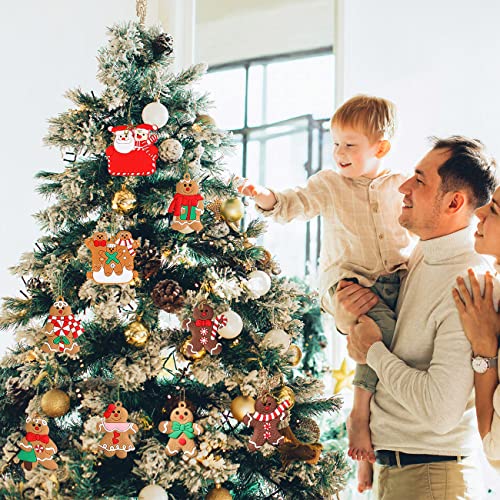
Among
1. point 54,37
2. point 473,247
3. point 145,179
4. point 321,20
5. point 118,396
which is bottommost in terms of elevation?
point 118,396

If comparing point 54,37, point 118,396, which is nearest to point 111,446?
point 118,396

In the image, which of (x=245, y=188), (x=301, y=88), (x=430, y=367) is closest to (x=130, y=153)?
(x=245, y=188)

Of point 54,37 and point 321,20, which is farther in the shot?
point 321,20

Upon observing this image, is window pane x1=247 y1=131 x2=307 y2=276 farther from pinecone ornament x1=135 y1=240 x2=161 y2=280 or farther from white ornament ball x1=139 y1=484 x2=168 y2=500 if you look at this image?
white ornament ball x1=139 y1=484 x2=168 y2=500

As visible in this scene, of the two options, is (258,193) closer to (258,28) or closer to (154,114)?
(154,114)

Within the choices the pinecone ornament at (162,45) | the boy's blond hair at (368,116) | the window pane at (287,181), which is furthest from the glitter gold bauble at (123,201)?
the window pane at (287,181)

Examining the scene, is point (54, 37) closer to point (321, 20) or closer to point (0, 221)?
point (0, 221)

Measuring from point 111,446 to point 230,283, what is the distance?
446 mm

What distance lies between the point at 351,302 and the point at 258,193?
1.23 ft

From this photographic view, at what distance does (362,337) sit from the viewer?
187 cm

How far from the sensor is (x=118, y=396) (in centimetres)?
162

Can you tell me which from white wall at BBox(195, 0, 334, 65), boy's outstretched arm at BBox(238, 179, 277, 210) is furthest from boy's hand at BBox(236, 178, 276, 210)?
white wall at BBox(195, 0, 334, 65)

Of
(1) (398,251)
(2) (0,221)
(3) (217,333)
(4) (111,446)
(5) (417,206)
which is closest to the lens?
(4) (111,446)

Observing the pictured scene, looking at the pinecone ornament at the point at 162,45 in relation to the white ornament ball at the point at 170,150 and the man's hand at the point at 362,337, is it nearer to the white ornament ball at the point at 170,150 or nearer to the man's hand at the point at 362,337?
the white ornament ball at the point at 170,150
